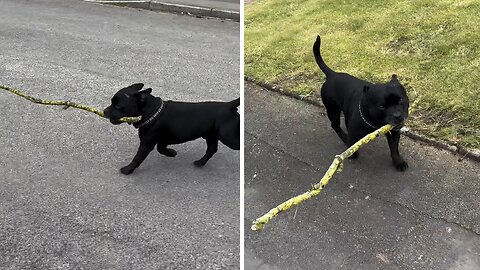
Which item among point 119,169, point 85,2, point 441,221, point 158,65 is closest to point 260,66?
point 158,65

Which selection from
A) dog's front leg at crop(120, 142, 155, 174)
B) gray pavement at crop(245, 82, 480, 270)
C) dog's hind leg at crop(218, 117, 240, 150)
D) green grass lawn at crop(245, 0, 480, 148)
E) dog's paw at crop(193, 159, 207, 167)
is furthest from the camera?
green grass lawn at crop(245, 0, 480, 148)

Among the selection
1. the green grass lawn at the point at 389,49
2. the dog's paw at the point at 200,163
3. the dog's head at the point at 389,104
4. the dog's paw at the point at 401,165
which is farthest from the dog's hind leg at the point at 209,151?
the green grass lawn at the point at 389,49

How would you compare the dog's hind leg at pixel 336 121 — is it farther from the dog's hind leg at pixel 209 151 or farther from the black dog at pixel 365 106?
the dog's hind leg at pixel 209 151

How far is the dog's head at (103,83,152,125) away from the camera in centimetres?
330

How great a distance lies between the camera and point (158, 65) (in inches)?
237

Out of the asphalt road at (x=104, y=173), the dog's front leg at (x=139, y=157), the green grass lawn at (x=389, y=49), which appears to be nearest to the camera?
the asphalt road at (x=104, y=173)

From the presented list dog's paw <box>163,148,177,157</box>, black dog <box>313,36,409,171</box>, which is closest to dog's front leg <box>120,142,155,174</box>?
dog's paw <box>163,148,177,157</box>

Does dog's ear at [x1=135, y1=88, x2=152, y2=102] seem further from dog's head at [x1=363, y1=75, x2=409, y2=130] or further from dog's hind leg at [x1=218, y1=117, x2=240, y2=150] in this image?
dog's head at [x1=363, y1=75, x2=409, y2=130]

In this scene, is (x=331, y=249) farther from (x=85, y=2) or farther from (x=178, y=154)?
(x=85, y=2)

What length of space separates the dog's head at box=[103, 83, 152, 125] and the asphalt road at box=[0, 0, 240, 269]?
0.56 metres

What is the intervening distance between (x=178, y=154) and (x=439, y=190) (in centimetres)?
178

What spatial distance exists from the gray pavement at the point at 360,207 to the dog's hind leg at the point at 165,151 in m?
0.53

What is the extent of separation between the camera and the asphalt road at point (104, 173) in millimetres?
3076

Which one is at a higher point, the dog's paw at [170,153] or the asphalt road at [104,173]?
the dog's paw at [170,153]
